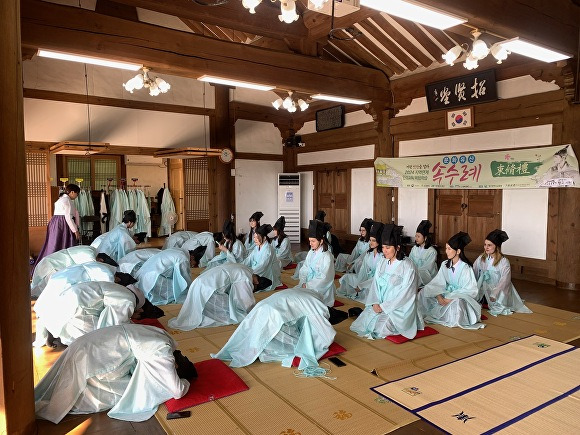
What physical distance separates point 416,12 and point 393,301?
2.87 meters

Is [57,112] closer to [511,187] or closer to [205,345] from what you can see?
[205,345]

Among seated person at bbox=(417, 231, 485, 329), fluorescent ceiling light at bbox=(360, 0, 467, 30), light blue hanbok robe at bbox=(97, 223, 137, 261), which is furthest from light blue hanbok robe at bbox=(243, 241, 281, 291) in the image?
fluorescent ceiling light at bbox=(360, 0, 467, 30)

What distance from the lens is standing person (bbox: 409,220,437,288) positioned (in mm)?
6688

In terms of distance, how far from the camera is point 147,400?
3.11 meters

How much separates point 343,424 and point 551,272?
18.4 feet

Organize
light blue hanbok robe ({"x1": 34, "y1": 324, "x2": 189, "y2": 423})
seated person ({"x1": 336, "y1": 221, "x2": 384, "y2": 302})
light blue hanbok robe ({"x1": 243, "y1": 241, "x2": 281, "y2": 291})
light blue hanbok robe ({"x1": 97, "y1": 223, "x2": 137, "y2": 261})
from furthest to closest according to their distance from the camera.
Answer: light blue hanbok robe ({"x1": 97, "y1": 223, "x2": 137, "y2": 261}), light blue hanbok robe ({"x1": 243, "y1": 241, "x2": 281, "y2": 291}), seated person ({"x1": 336, "y1": 221, "x2": 384, "y2": 302}), light blue hanbok robe ({"x1": 34, "y1": 324, "x2": 189, "y2": 423})

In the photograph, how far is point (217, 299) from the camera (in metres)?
5.11

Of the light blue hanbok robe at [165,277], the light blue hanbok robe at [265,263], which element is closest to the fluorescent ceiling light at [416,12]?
the light blue hanbok robe at [265,263]

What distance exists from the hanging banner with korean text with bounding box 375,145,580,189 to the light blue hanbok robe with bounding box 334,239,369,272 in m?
2.14

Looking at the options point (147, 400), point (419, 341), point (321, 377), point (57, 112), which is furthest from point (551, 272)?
point (57, 112)

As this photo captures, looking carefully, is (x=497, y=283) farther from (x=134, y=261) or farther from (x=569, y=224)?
(x=134, y=261)

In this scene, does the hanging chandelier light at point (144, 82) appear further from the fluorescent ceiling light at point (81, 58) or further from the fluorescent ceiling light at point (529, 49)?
the fluorescent ceiling light at point (529, 49)

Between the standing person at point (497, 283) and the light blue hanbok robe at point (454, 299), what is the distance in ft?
1.65

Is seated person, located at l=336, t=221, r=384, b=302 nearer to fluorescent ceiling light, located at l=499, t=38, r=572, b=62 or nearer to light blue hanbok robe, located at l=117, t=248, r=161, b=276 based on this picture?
fluorescent ceiling light, located at l=499, t=38, r=572, b=62
